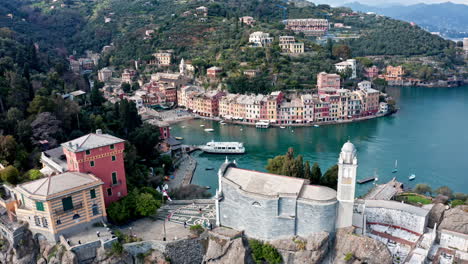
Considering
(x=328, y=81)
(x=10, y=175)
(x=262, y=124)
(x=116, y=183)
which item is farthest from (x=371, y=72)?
(x=10, y=175)

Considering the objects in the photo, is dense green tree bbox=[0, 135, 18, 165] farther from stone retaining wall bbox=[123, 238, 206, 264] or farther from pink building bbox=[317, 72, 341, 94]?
pink building bbox=[317, 72, 341, 94]

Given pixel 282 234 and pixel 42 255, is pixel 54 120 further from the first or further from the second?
pixel 282 234

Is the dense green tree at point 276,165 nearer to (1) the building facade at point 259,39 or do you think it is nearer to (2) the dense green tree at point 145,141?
(2) the dense green tree at point 145,141

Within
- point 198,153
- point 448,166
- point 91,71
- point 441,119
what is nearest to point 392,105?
point 441,119

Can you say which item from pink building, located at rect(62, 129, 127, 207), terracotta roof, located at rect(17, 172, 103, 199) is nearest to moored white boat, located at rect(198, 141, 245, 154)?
pink building, located at rect(62, 129, 127, 207)

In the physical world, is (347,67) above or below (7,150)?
above

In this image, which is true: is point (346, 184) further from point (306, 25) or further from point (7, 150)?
point (306, 25)

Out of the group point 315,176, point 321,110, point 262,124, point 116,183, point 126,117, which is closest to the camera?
point 116,183
